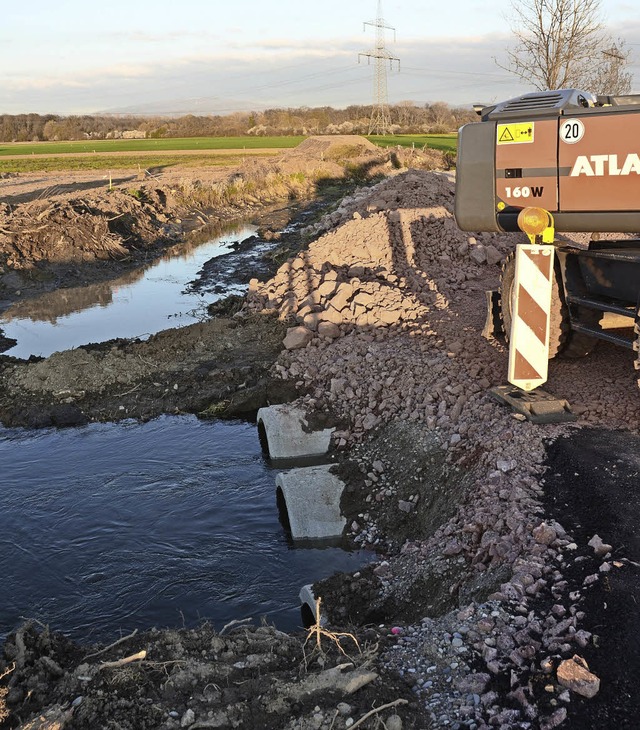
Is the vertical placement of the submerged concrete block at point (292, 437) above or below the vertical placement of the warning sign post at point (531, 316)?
below

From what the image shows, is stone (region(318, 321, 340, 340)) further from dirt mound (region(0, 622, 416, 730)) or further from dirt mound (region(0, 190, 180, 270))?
dirt mound (region(0, 190, 180, 270))

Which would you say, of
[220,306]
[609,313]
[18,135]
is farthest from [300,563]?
[18,135]

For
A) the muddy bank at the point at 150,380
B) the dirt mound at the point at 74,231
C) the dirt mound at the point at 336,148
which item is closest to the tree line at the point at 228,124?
the dirt mound at the point at 336,148

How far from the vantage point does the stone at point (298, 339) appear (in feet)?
35.5

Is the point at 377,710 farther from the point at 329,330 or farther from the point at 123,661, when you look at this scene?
the point at 329,330

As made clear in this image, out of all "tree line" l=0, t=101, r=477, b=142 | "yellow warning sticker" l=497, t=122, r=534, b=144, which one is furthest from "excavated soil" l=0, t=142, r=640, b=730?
"tree line" l=0, t=101, r=477, b=142

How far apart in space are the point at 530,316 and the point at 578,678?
3.93 meters

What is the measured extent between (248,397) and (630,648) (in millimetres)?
6820

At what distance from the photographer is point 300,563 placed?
23.0ft

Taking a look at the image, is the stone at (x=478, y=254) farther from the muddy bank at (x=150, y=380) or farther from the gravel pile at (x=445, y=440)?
the muddy bank at (x=150, y=380)

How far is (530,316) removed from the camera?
23.3 feet

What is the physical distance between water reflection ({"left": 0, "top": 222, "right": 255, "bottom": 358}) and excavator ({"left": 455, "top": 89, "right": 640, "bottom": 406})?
8.32 meters

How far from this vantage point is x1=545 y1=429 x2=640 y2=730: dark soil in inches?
149

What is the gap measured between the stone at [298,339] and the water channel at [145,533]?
1.45 m
